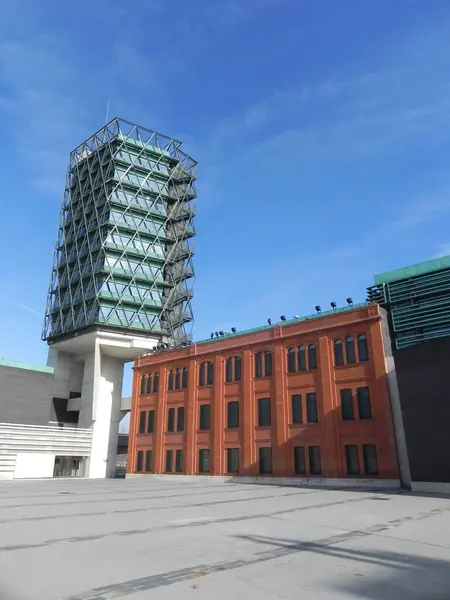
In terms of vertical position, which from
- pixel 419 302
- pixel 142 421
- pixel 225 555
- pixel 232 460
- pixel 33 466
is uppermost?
pixel 419 302

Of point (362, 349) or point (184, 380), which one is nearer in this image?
point (362, 349)

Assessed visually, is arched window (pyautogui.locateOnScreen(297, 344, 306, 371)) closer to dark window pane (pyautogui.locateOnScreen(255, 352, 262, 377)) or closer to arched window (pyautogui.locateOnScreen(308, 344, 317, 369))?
arched window (pyautogui.locateOnScreen(308, 344, 317, 369))

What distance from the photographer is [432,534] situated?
37.6 ft

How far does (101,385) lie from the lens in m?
63.1

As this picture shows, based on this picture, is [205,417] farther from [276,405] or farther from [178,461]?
[276,405]

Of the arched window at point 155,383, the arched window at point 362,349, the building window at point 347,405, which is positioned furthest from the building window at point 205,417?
the arched window at point 362,349

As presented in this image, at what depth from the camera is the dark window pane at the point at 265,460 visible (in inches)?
1502

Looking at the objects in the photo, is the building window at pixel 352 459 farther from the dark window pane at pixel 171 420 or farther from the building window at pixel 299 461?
the dark window pane at pixel 171 420

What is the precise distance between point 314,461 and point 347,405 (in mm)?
5354

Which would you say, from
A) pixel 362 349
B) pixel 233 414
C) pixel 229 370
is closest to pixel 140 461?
pixel 233 414

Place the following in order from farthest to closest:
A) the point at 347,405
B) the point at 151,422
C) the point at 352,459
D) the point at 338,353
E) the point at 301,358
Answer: the point at 151,422 → the point at 301,358 → the point at 338,353 → the point at 347,405 → the point at 352,459

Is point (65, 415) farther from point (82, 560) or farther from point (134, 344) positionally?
point (82, 560)

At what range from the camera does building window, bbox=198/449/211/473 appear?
42.9 m

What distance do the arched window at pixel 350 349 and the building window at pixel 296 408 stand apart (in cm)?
546
